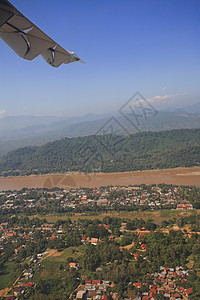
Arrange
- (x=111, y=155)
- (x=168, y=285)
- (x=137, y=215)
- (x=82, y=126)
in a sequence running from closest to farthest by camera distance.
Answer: (x=168, y=285), (x=137, y=215), (x=111, y=155), (x=82, y=126)

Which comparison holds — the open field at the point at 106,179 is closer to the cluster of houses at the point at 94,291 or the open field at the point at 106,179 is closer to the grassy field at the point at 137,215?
the grassy field at the point at 137,215

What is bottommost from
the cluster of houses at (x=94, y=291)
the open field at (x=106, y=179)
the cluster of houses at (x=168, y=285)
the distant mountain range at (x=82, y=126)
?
the open field at (x=106, y=179)

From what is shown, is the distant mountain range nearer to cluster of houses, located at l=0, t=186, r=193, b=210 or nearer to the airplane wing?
cluster of houses, located at l=0, t=186, r=193, b=210

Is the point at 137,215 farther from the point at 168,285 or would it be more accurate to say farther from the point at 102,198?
the point at 168,285

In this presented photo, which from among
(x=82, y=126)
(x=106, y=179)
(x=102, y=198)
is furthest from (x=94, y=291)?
(x=82, y=126)

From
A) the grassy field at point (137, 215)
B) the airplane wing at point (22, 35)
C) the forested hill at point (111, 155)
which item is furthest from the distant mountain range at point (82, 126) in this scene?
the airplane wing at point (22, 35)

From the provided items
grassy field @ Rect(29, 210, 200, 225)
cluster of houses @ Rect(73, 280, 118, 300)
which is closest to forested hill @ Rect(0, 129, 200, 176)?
grassy field @ Rect(29, 210, 200, 225)
